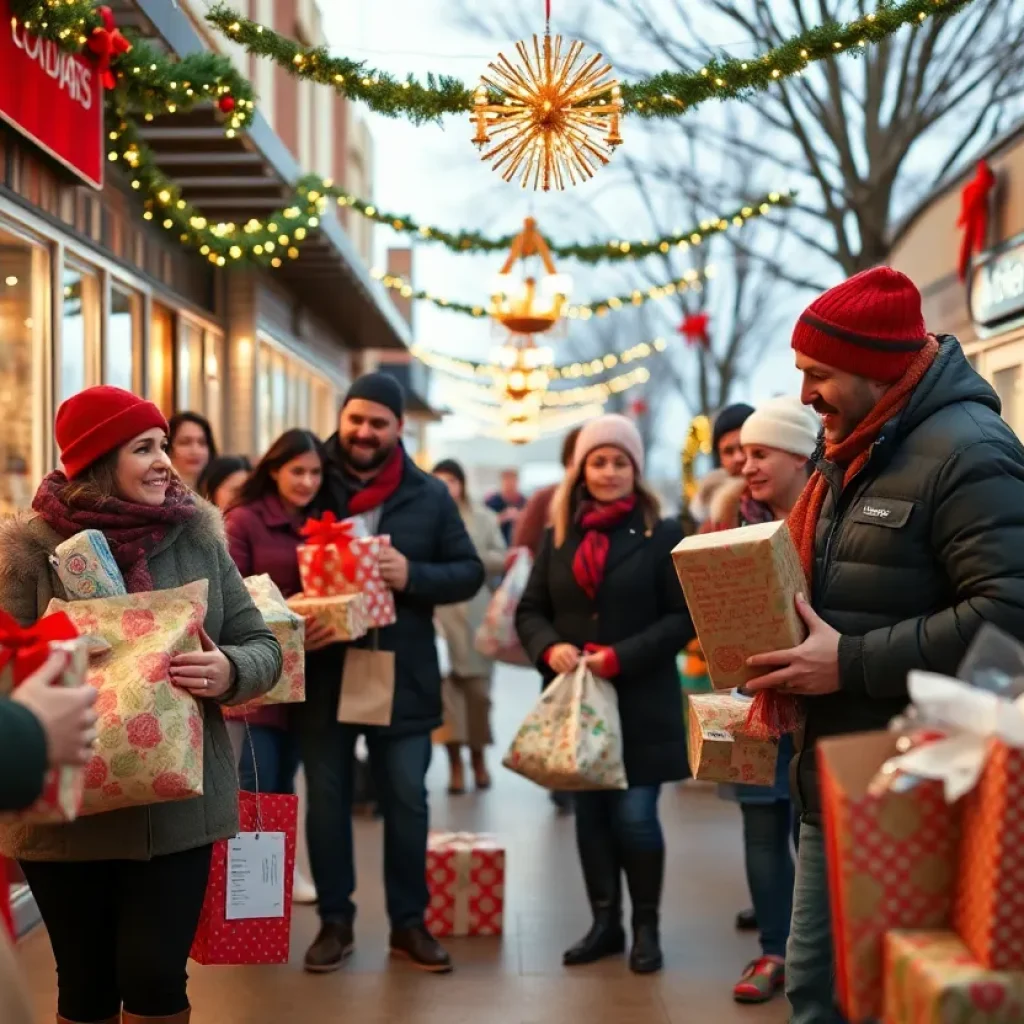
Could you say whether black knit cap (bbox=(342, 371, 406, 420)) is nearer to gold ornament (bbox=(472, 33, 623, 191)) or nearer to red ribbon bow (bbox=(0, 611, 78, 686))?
gold ornament (bbox=(472, 33, 623, 191))

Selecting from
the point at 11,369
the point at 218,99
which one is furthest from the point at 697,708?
the point at 11,369

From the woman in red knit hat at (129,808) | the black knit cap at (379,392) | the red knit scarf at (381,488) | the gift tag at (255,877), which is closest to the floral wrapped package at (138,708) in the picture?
the woman in red knit hat at (129,808)

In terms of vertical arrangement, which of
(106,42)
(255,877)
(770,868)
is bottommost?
(770,868)

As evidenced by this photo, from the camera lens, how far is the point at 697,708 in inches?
156

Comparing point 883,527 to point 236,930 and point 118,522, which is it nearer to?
point 118,522

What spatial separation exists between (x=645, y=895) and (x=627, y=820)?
0.96 ft

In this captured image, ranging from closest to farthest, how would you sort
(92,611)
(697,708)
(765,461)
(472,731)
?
1. (92,611)
2. (697,708)
3. (765,461)
4. (472,731)

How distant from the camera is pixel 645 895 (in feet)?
17.9

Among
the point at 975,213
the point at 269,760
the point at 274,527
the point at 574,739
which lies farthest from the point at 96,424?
the point at 975,213

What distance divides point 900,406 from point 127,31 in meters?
4.37

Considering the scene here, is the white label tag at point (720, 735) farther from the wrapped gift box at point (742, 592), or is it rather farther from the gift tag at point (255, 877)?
the gift tag at point (255, 877)

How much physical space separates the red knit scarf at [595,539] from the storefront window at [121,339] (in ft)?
11.6

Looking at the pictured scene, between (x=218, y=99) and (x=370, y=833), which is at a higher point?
(x=218, y=99)

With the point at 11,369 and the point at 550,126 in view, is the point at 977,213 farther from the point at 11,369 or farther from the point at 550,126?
the point at 11,369
